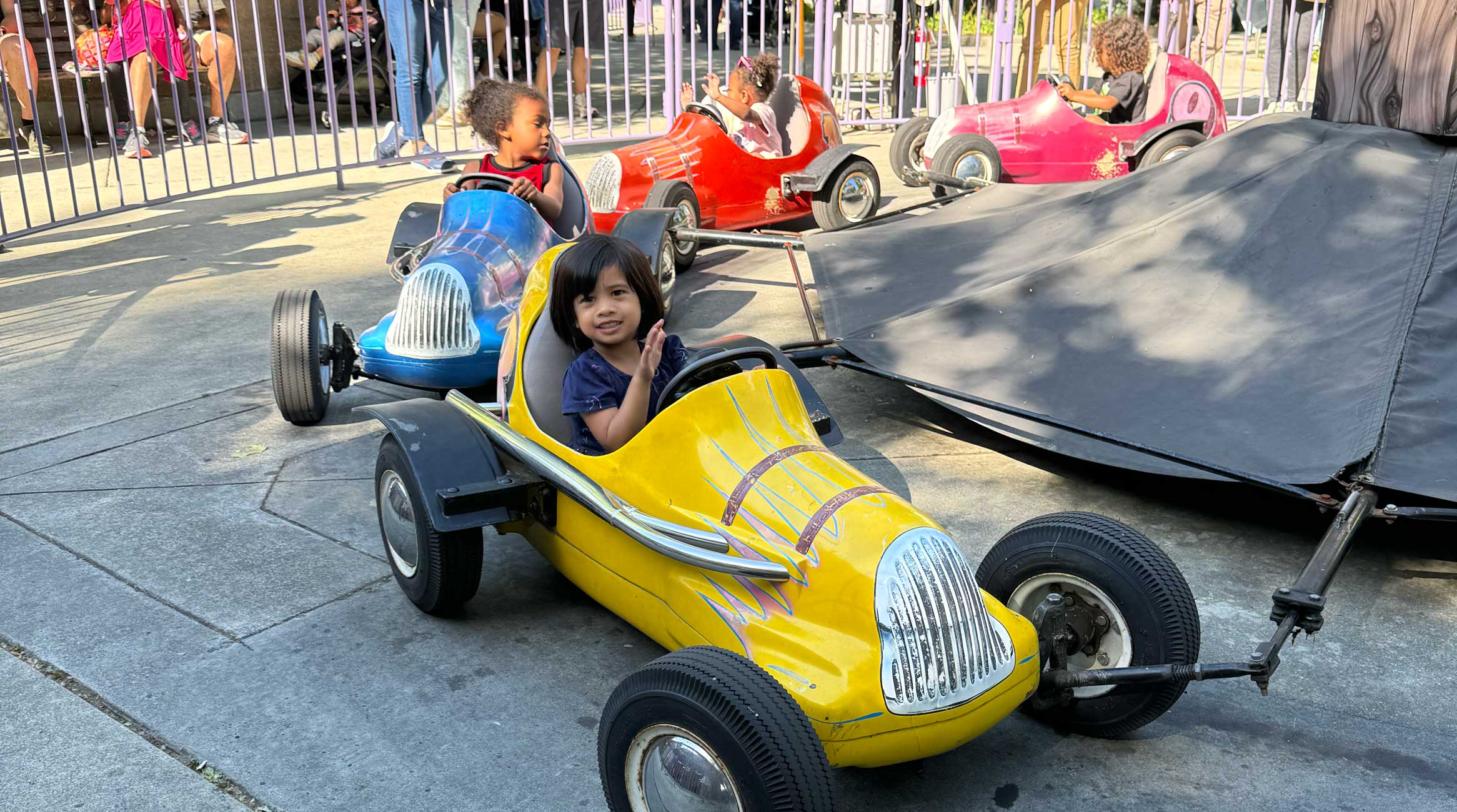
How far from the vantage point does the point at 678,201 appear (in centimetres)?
667

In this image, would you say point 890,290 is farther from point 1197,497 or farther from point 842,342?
point 1197,497

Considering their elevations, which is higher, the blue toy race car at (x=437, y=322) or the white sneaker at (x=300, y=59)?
the white sneaker at (x=300, y=59)

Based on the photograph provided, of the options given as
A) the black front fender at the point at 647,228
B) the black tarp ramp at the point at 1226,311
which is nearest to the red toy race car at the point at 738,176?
the black front fender at the point at 647,228

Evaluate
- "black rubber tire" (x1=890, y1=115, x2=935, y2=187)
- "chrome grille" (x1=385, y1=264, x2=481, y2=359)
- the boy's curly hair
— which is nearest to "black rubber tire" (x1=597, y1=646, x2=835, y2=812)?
"chrome grille" (x1=385, y1=264, x2=481, y2=359)

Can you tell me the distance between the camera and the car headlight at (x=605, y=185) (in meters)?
6.84

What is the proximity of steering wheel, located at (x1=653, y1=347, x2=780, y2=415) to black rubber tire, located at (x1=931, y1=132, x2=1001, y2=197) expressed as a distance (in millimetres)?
4708

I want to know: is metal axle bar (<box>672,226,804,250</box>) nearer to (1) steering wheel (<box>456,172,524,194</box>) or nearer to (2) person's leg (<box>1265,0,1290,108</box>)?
(1) steering wheel (<box>456,172,524,194</box>)

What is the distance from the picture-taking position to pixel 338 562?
145 inches

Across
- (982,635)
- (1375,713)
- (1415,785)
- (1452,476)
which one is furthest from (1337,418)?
(982,635)

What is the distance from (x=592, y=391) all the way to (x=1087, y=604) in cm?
127

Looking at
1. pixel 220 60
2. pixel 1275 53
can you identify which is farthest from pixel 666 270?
pixel 1275 53

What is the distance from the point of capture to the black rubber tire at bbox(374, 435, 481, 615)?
318cm

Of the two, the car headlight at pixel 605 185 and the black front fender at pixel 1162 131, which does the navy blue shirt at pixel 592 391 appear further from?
the black front fender at pixel 1162 131

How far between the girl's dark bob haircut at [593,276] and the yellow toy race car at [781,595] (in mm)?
222
